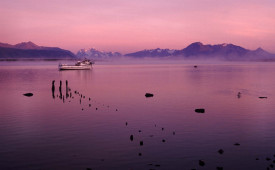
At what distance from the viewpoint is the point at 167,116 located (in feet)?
136

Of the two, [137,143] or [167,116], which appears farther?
[167,116]

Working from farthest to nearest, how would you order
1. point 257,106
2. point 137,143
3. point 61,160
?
point 257,106
point 137,143
point 61,160

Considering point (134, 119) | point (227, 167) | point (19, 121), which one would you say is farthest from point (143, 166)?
point (19, 121)

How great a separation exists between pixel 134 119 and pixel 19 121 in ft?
46.9

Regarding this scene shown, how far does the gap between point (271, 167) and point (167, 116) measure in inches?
823

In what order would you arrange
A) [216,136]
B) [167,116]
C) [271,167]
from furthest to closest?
[167,116]
[216,136]
[271,167]

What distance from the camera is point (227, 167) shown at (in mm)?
21609

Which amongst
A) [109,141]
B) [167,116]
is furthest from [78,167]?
[167,116]

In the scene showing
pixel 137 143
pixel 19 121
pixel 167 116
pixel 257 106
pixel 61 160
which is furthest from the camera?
pixel 257 106

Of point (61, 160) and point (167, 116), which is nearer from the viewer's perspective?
point (61, 160)

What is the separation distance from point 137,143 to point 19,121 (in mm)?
18127

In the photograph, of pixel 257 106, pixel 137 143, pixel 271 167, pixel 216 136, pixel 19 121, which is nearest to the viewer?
pixel 271 167

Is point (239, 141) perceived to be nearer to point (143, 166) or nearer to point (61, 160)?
point (143, 166)

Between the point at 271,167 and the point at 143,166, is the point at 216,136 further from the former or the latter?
the point at 143,166
